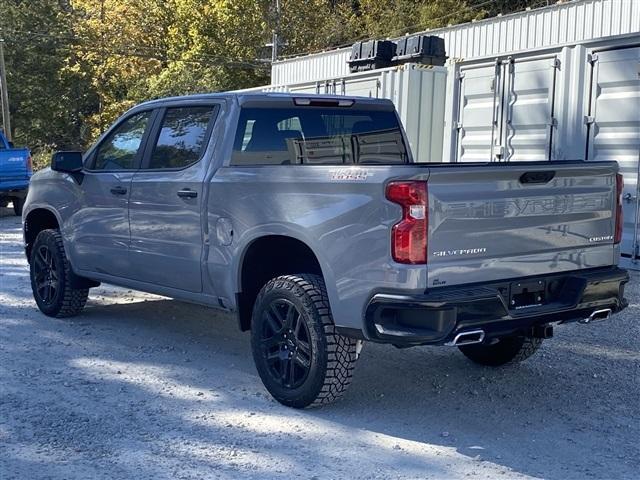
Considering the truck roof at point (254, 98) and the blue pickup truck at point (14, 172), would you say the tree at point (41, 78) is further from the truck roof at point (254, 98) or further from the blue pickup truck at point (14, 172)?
the truck roof at point (254, 98)

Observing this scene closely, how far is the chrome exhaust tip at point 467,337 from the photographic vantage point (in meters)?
4.34

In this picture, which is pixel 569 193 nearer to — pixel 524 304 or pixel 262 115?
pixel 524 304

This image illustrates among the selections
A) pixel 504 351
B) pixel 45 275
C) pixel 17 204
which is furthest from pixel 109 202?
pixel 17 204

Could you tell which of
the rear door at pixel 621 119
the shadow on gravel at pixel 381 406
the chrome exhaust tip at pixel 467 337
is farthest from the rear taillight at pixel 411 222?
the rear door at pixel 621 119

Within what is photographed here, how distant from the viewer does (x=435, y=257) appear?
14.1ft

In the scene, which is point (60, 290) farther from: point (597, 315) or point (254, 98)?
point (597, 315)

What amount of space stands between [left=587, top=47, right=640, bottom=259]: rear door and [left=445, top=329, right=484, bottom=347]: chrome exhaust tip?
4903 millimetres

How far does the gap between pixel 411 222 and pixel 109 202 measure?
10.5ft

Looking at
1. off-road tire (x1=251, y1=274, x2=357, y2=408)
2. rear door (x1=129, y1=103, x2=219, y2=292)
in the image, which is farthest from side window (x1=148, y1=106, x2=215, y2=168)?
off-road tire (x1=251, y1=274, x2=357, y2=408)

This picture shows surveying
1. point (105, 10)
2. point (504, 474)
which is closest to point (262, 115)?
point (504, 474)

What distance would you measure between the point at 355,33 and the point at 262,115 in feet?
110

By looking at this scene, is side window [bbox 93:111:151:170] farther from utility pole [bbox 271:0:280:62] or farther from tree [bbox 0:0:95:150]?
tree [bbox 0:0:95:150]

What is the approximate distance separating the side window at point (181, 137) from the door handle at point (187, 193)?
0.76ft

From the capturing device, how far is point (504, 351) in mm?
5930
